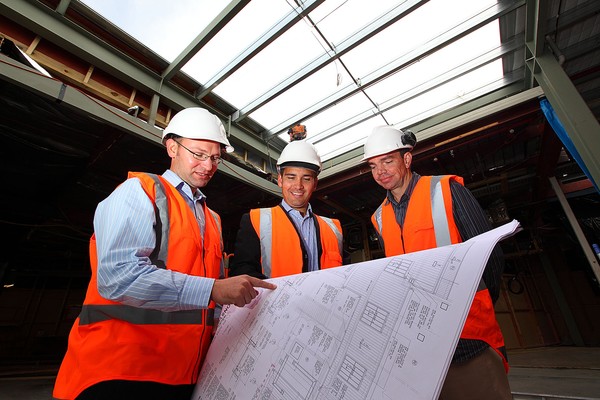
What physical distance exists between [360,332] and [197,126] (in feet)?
4.21

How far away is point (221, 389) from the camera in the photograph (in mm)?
868

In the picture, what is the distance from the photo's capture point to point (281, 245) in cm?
161

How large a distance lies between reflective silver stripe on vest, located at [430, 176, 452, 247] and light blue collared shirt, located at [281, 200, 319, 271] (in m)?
0.72

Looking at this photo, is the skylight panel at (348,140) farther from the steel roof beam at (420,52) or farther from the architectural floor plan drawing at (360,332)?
the architectural floor plan drawing at (360,332)

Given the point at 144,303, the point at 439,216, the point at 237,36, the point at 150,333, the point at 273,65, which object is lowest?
the point at 150,333

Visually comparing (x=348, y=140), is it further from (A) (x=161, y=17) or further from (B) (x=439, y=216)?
(B) (x=439, y=216)

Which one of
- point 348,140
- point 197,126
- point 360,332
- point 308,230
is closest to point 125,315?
point 360,332

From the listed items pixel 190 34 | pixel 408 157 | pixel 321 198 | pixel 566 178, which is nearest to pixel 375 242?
pixel 321 198

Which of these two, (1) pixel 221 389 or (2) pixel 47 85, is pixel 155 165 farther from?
(1) pixel 221 389

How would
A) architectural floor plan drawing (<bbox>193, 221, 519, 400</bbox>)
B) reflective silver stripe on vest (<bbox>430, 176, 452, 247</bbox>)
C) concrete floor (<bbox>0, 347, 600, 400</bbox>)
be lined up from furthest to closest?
1. concrete floor (<bbox>0, 347, 600, 400</bbox>)
2. reflective silver stripe on vest (<bbox>430, 176, 452, 247</bbox>)
3. architectural floor plan drawing (<bbox>193, 221, 519, 400</bbox>)

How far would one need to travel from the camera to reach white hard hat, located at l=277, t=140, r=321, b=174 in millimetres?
1901

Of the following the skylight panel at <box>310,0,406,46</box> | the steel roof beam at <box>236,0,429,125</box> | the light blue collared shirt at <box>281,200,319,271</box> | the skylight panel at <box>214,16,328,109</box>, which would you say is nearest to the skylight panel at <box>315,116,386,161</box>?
the skylight panel at <box>214,16,328,109</box>

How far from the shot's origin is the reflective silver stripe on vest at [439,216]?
1.37m

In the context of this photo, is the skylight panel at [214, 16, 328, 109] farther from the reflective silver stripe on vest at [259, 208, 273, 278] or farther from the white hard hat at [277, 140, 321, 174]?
the reflective silver stripe on vest at [259, 208, 273, 278]
